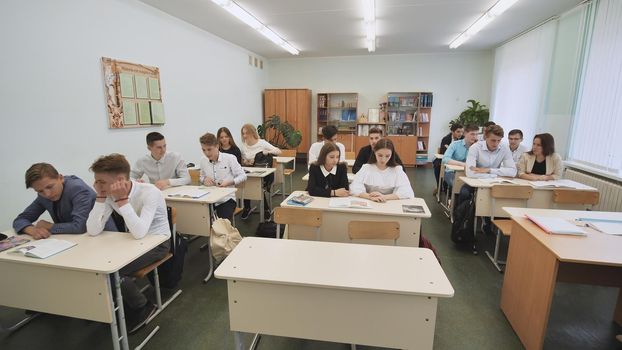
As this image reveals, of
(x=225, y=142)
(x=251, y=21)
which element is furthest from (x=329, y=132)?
(x=251, y=21)

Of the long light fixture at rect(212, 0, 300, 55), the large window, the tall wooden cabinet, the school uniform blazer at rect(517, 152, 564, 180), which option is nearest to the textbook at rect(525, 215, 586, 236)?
the school uniform blazer at rect(517, 152, 564, 180)

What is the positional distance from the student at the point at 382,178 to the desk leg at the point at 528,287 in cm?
101

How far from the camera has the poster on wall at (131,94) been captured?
387cm

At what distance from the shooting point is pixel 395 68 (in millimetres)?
8734

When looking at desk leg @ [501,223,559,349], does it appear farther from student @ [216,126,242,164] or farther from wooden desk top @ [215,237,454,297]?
student @ [216,126,242,164]

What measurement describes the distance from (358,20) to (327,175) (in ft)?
11.3

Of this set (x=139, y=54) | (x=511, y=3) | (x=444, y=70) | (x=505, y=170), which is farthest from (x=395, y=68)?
(x=139, y=54)

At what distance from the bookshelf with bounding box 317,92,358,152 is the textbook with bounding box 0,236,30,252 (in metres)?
7.61

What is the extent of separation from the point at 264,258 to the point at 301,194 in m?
1.41

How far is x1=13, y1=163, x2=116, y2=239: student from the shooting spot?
2.08 m

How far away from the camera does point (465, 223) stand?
3611 millimetres

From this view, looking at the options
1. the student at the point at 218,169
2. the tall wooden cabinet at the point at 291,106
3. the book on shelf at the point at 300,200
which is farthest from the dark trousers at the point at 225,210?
the tall wooden cabinet at the point at 291,106

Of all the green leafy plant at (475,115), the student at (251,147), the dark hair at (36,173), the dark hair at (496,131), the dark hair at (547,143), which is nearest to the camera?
the dark hair at (36,173)

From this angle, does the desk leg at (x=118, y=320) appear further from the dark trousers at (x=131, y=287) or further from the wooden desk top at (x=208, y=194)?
the wooden desk top at (x=208, y=194)
